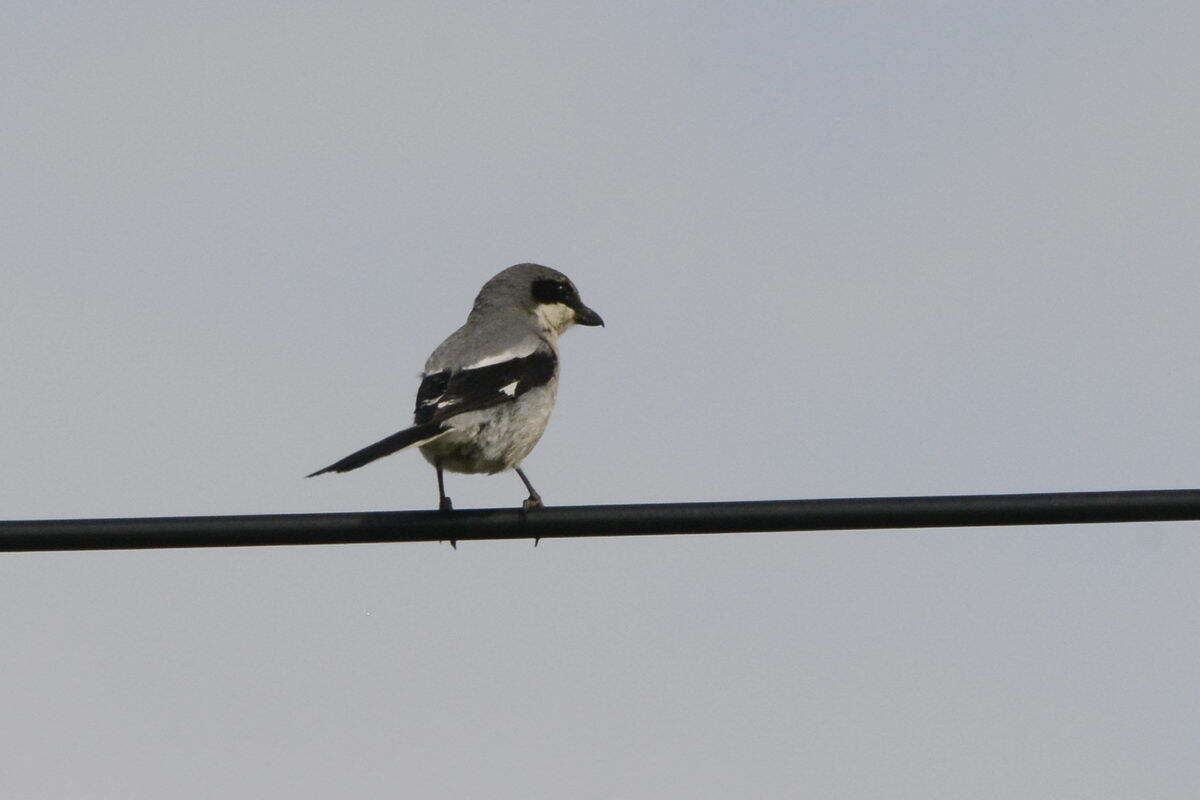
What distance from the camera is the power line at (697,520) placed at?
14.1 feet

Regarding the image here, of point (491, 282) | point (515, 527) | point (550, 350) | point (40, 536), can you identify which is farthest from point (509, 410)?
point (40, 536)

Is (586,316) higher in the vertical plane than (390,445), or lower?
higher

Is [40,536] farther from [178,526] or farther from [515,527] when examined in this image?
[515,527]

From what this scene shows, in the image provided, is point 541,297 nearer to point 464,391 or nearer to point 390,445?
point 464,391

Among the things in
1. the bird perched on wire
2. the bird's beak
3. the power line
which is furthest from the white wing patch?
the power line

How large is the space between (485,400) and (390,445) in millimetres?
1021

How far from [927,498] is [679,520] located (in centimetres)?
69

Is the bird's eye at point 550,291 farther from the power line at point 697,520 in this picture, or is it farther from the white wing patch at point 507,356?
the power line at point 697,520

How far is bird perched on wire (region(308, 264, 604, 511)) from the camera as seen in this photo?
7.00 metres

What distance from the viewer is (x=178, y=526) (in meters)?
4.36

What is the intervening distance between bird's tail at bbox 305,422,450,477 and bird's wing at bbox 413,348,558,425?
6 centimetres

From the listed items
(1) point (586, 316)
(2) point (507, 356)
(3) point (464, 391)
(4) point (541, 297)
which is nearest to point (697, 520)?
(3) point (464, 391)

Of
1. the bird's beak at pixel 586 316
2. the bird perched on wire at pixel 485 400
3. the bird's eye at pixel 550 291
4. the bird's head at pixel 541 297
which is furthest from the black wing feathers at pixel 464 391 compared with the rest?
the bird's beak at pixel 586 316

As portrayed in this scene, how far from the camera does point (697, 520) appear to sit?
4.48 m
